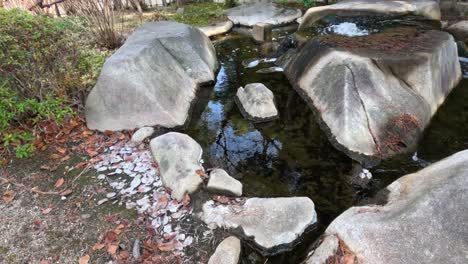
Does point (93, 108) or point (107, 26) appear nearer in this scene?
point (93, 108)

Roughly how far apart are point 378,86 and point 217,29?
597cm

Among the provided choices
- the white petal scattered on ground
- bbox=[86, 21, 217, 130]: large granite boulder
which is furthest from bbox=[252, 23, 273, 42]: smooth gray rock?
the white petal scattered on ground

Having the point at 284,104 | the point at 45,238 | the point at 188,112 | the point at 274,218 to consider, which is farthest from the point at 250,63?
the point at 45,238

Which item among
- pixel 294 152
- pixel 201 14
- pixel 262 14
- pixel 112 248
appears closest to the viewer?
pixel 112 248

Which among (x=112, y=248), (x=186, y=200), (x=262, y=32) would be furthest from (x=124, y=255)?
(x=262, y=32)

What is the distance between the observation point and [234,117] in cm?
551

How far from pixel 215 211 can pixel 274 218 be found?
2.01 feet

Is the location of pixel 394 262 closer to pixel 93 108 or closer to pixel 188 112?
pixel 188 112

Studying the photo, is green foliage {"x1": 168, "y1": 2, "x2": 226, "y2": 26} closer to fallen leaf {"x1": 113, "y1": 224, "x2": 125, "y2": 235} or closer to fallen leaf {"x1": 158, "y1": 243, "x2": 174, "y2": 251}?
fallen leaf {"x1": 113, "y1": 224, "x2": 125, "y2": 235}

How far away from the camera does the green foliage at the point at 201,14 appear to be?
1031cm

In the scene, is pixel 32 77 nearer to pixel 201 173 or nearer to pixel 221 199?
pixel 201 173

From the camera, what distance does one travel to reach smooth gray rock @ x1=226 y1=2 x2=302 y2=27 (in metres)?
10.0

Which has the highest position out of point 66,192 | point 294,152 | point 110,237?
point 66,192

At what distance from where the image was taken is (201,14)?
1103cm
